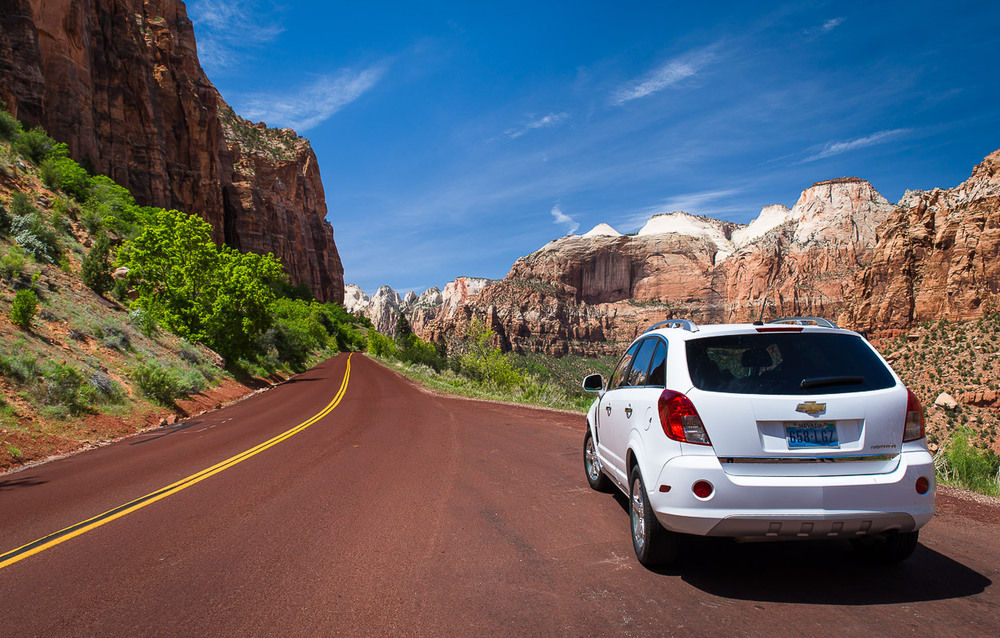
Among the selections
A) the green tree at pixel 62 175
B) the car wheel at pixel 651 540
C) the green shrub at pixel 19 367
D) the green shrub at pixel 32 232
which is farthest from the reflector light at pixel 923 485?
the green tree at pixel 62 175

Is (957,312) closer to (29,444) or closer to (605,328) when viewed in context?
(29,444)

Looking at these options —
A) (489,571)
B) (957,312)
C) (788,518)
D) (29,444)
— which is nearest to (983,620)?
(788,518)

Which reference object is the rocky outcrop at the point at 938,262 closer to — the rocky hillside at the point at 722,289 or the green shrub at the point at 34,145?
the rocky hillside at the point at 722,289

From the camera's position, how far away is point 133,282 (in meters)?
24.8

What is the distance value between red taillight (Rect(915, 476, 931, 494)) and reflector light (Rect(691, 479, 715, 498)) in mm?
1422

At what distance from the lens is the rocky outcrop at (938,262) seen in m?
56.8

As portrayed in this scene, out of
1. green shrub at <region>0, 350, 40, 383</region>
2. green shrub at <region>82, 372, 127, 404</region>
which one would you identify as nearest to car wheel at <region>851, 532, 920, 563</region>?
green shrub at <region>0, 350, 40, 383</region>

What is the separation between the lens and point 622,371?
6.02 metres

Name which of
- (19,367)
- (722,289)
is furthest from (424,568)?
(722,289)

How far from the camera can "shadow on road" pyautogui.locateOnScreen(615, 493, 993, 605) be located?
3582 mm

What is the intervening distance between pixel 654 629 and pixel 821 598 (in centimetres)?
128

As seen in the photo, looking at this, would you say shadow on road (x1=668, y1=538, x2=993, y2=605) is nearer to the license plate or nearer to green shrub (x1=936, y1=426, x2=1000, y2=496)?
the license plate

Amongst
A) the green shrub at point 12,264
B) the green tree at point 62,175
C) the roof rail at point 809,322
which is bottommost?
the roof rail at point 809,322

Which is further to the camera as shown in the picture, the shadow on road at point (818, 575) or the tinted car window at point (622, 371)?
the tinted car window at point (622, 371)
